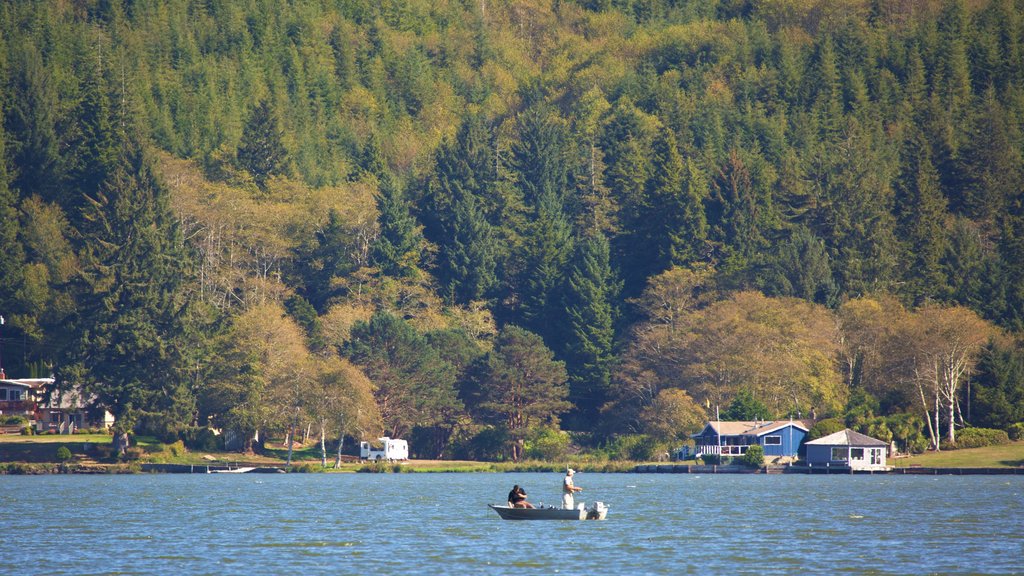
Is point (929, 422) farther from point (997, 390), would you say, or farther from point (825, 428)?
point (825, 428)

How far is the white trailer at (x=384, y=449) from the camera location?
11619 centimetres

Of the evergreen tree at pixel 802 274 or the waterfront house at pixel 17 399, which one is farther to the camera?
the evergreen tree at pixel 802 274

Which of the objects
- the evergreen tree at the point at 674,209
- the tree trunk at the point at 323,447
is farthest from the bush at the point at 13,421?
the evergreen tree at the point at 674,209

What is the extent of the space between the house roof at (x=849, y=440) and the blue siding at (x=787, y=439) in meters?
3.87

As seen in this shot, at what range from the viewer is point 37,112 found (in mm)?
154250

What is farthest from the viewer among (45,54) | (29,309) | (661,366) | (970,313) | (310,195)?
(45,54)

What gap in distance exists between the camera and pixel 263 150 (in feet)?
509

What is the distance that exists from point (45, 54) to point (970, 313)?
116598 millimetres

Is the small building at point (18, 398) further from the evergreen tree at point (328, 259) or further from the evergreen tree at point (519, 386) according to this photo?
the evergreen tree at point (519, 386)

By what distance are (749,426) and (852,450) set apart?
974cm

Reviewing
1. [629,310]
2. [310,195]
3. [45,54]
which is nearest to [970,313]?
[629,310]

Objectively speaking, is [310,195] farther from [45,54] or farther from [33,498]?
[33,498]

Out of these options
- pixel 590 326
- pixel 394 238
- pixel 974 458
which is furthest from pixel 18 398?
pixel 974 458

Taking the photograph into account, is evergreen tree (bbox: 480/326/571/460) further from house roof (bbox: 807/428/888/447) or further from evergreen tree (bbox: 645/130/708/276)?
evergreen tree (bbox: 645/130/708/276)
